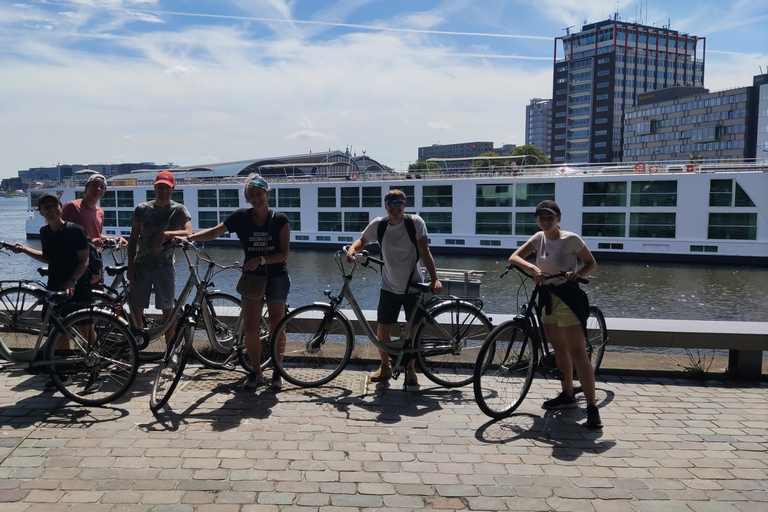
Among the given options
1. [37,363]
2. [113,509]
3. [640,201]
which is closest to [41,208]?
[37,363]

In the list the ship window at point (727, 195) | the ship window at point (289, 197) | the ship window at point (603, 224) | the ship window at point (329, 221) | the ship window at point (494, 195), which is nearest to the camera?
the ship window at point (727, 195)

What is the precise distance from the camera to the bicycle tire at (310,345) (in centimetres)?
502

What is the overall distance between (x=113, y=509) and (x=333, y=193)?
4616 cm

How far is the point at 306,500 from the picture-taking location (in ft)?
10.2

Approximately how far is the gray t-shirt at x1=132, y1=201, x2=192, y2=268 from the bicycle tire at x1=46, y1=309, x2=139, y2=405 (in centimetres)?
95

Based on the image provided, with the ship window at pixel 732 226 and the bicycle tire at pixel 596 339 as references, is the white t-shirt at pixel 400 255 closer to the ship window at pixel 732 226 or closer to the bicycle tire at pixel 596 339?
the bicycle tire at pixel 596 339

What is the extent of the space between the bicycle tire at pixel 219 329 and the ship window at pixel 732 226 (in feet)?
127

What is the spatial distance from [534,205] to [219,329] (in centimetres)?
3885

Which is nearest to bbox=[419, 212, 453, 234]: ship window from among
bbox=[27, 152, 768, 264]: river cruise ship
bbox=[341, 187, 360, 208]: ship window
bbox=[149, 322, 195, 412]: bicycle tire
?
bbox=[27, 152, 768, 264]: river cruise ship

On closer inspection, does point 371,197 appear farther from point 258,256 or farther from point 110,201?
point 258,256

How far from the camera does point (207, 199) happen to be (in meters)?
53.1

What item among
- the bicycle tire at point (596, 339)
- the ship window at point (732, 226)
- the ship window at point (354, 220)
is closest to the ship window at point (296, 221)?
the ship window at point (354, 220)

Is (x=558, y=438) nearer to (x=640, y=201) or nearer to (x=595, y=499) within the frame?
(x=595, y=499)

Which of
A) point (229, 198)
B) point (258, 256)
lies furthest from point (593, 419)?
Result: point (229, 198)
